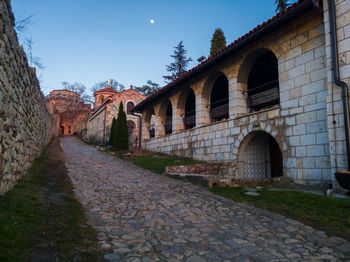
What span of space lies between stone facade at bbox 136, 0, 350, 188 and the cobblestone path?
2.82 metres

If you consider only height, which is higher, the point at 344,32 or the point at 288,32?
the point at 288,32

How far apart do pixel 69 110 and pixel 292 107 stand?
45009mm

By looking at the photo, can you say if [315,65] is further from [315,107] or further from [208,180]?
[208,180]

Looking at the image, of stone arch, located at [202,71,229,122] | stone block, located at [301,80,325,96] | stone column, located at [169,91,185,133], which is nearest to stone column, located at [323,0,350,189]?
stone block, located at [301,80,325,96]

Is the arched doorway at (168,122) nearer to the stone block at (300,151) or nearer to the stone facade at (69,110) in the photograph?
the stone block at (300,151)

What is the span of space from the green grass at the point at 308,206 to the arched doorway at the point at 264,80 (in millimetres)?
4393

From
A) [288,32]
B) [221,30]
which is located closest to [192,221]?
[288,32]

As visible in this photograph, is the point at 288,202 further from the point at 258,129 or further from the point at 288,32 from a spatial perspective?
the point at 288,32

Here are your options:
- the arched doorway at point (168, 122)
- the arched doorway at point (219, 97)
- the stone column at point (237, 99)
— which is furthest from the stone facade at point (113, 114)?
the stone column at point (237, 99)

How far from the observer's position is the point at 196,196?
5750 millimetres

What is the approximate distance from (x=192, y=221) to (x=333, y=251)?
1964 millimetres

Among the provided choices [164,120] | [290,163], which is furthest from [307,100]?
[164,120]

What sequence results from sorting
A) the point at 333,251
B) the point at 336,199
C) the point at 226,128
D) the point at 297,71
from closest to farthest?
the point at 333,251 < the point at 336,199 < the point at 297,71 < the point at 226,128

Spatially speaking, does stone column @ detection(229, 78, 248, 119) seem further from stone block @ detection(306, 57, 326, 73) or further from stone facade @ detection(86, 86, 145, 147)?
stone facade @ detection(86, 86, 145, 147)
